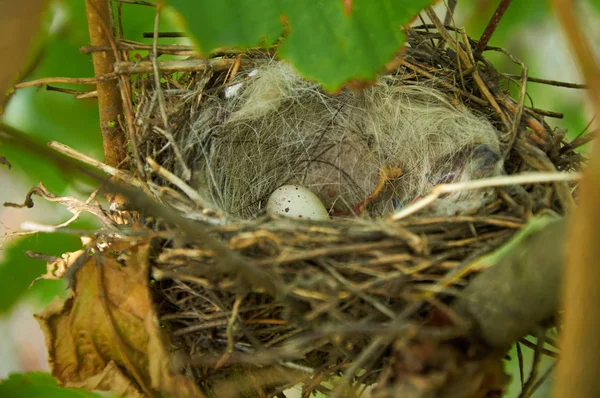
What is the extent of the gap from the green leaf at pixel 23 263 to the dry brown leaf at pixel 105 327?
356mm

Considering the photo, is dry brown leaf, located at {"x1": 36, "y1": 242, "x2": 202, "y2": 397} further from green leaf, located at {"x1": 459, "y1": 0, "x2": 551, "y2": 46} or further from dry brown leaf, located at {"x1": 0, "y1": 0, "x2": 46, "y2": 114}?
green leaf, located at {"x1": 459, "y1": 0, "x2": 551, "y2": 46}

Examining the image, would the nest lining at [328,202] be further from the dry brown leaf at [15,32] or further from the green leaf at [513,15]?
the dry brown leaf at [15,32]

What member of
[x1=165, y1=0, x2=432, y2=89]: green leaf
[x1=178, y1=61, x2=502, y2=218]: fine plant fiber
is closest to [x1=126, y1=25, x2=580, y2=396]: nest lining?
[x1=178, y1=61, x2=502, y2=218]: fine plant fiber

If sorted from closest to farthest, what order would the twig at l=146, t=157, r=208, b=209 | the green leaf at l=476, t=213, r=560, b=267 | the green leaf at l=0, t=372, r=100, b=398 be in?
the green leaf at l=476, t=213, r=560, b=267 < the twig at l=146, t=157, r=208, b=209 < the green leaf at l=0, t=372, r=100, b=398

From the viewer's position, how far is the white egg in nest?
140 cm

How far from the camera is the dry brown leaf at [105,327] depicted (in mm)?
972

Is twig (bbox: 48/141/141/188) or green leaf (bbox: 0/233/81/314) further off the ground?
twig (bbox: 48/141/141/188)

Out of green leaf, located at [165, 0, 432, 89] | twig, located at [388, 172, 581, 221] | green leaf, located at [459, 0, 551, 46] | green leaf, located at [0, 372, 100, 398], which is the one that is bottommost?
green leaf, located at [0, 372, 100, 398]

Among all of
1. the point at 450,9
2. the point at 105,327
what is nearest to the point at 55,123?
the point at 105,327

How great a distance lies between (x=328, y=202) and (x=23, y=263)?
0.80 metres

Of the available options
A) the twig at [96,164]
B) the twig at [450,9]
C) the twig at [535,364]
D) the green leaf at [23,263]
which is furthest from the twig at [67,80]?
the twig at [535,364]

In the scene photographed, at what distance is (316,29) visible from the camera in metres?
0.92

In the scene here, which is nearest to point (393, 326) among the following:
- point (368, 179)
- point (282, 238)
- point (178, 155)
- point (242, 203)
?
point (282, 238)

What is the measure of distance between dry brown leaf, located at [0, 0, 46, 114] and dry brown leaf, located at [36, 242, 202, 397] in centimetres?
62
